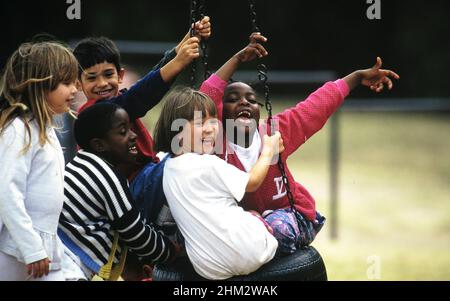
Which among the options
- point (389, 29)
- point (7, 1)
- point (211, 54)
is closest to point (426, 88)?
point (389, 29)

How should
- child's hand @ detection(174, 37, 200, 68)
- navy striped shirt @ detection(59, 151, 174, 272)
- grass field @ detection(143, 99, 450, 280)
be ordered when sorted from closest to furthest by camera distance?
1. navy striped shirt @ detection(59, 151, 174, 272)
2. child's hand @ detection(174, 37, 200, 68)
3. grass field @ detection(143, 99, 450, 280)

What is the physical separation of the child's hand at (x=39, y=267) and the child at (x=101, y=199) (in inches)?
8.8

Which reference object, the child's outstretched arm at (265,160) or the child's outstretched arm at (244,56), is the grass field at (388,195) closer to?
the child's outstretched arm at (244,56)

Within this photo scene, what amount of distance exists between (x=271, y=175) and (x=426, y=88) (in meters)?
14.6

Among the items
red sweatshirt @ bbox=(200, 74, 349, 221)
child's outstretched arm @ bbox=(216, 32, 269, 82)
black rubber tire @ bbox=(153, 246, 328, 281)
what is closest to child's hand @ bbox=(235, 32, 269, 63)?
child's outstretched arm @ bbox=(216, 32, 269, 82)

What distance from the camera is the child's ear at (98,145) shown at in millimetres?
3039

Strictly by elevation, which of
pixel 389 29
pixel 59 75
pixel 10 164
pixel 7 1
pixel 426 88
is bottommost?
pixel 426 88

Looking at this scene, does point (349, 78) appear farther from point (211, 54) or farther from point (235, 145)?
point (211, 54)

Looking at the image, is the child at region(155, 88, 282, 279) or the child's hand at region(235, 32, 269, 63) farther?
the child's hand at region(235, 32, 269, 63)

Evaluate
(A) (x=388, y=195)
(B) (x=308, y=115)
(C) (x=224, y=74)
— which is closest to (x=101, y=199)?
(C) (x=224, y=74)

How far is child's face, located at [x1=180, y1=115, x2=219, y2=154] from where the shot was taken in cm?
297

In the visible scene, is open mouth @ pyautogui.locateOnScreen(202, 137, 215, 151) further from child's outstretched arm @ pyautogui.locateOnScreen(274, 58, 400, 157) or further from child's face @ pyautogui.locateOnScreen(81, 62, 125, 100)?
child's face @ pyautogui.locateOnScreen(81, 62, 125, 100)

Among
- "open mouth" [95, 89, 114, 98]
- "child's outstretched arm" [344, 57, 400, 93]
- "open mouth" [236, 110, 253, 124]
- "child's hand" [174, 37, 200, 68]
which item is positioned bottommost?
"open mouth" [236, 110, 253, 124]

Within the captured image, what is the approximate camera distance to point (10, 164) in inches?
107
